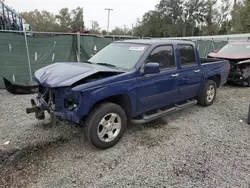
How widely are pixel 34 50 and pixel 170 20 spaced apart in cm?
6403

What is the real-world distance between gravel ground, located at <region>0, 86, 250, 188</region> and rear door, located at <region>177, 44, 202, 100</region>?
69cm

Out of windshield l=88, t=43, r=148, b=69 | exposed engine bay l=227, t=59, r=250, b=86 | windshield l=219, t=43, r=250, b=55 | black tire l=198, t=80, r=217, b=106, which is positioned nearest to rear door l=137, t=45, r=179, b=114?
windshield l=88, t=43, r=148, b=69

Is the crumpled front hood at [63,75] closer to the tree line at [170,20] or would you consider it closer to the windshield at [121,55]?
the windshield at [121,55]

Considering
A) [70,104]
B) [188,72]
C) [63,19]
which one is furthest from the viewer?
[63,19]

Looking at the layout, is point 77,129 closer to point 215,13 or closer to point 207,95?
point 207,95

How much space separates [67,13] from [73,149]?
7833 centimetres

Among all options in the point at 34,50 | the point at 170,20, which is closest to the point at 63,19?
the point at 170,20

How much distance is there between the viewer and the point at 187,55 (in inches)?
180

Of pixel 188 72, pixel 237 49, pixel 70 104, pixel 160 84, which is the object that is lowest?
pixel 70 104

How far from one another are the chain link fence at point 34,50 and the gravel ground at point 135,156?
264cm

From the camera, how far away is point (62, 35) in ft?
25.1

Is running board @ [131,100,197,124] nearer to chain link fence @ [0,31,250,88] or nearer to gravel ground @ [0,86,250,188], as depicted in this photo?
Answer: gravel ground @ [0,86,250,188]

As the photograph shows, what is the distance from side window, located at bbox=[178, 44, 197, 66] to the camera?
4.39 metres

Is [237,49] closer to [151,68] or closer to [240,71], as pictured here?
[240,71]
